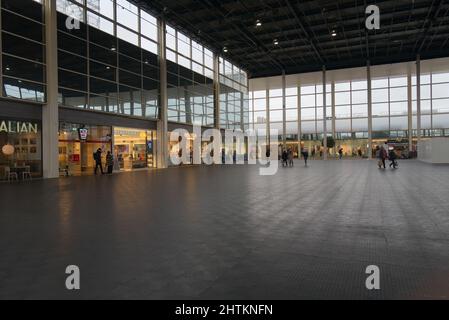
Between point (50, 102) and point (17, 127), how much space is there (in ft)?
7.19

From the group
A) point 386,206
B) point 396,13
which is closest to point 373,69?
point 396,13

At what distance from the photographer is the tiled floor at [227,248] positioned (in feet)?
12.5

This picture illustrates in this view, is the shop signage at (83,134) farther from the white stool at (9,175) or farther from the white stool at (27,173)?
the white stool at (9,175)

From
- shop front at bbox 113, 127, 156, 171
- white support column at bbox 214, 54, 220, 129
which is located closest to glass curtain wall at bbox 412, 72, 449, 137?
white support column at bbox 214, 54, 220, 129

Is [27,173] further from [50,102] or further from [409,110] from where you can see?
[409,110]

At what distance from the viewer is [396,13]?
30578 mm

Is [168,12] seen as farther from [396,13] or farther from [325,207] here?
[325,207]

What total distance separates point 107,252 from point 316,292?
3066mm

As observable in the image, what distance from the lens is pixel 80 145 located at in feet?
74.5

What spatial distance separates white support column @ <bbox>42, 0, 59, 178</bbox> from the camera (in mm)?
19703

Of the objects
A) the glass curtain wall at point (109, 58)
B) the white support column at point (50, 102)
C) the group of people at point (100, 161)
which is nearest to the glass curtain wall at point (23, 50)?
the white support column at point (50, 102)

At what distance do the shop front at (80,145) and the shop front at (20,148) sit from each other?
1.60 metres

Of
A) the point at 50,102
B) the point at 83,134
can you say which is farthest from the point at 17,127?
the point at 83,134

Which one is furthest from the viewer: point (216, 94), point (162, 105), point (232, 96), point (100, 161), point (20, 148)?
point (232, 96)
